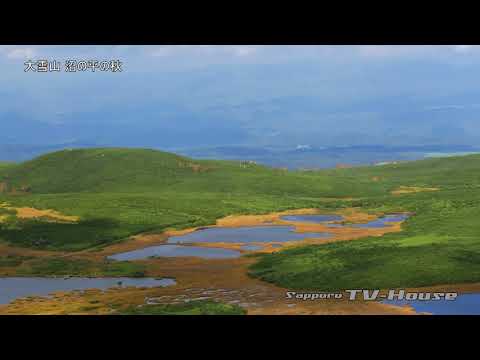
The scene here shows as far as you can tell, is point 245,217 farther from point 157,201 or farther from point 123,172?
point 123,172

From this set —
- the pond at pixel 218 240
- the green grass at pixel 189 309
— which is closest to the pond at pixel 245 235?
the pond at pixel 218 240

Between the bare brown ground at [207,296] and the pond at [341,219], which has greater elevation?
the pond at [341,219]

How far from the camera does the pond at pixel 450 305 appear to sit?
140 ft

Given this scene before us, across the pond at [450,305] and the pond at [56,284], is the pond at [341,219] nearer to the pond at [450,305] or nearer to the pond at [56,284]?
the pond at [56,284]

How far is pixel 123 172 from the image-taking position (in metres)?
154

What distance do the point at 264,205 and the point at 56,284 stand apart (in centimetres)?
5604

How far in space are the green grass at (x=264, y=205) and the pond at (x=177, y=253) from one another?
582 centimetres

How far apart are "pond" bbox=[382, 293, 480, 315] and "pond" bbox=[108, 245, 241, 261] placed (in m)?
25.2

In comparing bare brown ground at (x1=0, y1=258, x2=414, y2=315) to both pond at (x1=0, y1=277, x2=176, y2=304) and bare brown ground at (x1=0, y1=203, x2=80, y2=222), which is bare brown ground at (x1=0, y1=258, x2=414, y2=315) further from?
bare brown ground at (x1=0, y1=203, x2=80, y2=222)

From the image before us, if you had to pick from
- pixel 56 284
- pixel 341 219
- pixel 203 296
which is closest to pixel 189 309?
pixel 203 296

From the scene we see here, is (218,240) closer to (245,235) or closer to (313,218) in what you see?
(245,235)
